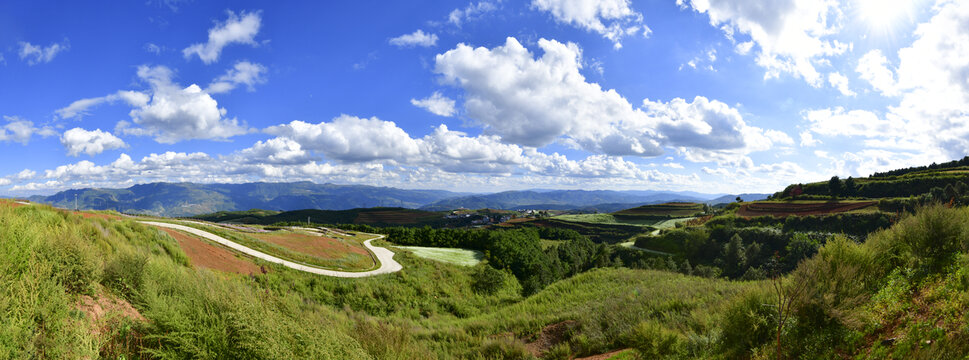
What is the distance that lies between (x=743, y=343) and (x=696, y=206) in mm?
188474

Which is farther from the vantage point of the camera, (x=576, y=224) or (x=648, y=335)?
(x=576, y=224)

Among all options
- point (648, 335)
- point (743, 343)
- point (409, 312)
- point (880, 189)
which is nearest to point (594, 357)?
point (648, 335)

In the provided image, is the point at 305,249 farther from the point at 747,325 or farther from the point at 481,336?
the point at 747,325

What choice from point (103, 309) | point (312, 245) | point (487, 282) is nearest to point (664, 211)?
point (487, 282)

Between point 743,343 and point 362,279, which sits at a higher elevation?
point 743,343

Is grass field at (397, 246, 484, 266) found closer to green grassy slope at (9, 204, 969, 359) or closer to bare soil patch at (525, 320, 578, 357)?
bare soil patch at (525, 320, 578, 357)

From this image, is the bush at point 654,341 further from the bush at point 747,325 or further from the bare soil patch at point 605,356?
the bush at point 747,325

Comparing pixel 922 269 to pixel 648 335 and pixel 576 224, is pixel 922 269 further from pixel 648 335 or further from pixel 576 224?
pixel 576 224

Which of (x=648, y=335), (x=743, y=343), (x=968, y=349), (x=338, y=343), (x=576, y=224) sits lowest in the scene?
(x=576, y=224)

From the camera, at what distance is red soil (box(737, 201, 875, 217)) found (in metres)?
83.7

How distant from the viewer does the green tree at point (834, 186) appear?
→ 343ft

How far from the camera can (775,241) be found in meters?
74.1

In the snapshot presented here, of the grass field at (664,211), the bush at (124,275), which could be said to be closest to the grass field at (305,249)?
the bush at (124,275)

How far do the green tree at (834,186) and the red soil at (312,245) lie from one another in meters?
140
